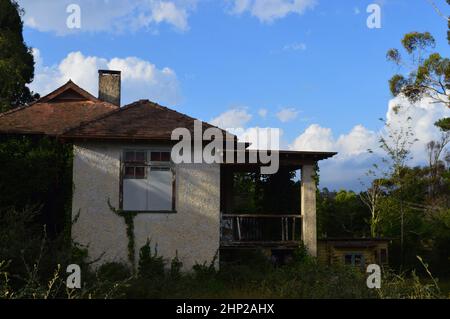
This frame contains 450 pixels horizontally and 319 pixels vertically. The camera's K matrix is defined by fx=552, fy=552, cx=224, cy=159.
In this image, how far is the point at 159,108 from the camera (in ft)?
57.8

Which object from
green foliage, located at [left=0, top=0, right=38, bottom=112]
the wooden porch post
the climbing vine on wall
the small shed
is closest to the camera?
the climbing vine on wall

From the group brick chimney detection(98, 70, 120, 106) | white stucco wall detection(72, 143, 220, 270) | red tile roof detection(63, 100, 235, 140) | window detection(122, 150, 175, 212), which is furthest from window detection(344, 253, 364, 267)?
brick chimney detection(98, 70, 120, 106)

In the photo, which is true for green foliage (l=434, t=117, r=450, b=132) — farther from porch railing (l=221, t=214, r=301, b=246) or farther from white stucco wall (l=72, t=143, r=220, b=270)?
white stucco wall (l=72, t=143, r=220, b=270)

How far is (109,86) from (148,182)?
29.3 ft

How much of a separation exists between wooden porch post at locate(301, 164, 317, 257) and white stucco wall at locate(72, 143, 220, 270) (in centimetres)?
271

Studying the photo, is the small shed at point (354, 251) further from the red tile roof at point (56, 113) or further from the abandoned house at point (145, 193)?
the red tile roof at point (56, 113)

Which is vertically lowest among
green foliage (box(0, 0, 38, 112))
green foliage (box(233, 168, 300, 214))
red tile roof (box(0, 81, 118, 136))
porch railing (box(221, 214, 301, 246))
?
porch railing (box(221, 214, 301, 246))

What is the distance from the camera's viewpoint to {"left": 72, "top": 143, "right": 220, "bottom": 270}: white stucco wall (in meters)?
15.3

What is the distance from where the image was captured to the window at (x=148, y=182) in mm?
15492

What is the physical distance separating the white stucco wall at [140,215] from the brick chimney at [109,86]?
7.92m
